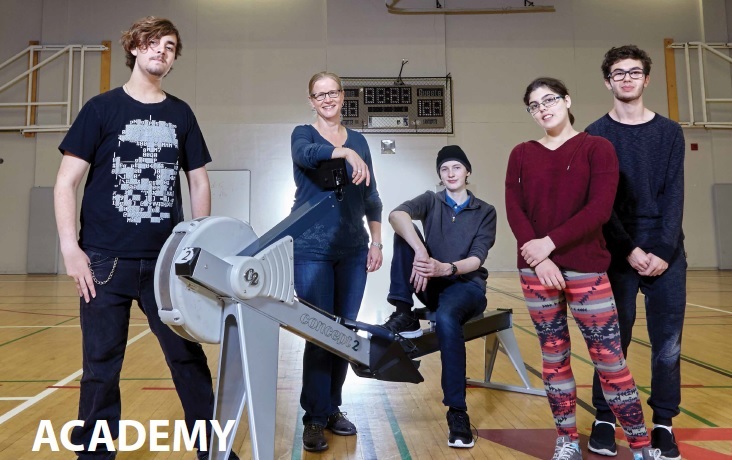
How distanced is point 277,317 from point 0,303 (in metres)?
5.72

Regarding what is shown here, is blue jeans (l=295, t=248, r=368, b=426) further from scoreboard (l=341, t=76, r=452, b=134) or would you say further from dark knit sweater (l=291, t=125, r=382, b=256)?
scoreboard (l=341, t=76, r=452, b=134)

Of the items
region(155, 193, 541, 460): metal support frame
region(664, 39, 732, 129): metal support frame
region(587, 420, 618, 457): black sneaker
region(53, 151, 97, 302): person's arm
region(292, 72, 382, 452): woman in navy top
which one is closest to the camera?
region(155, 193, 541, 460): metal support frame

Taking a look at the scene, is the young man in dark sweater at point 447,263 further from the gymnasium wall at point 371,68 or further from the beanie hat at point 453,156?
the gymnasium wall at point 371,68

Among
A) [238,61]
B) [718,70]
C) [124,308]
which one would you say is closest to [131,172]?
[124,308]

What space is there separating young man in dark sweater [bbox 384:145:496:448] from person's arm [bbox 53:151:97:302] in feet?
3.48

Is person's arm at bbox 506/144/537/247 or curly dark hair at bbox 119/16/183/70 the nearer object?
curly dark hair at bbox 119/16/183/70

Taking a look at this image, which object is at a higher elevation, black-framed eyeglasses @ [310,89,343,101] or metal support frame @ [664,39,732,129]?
metal support frame @ [664,39,732,129]

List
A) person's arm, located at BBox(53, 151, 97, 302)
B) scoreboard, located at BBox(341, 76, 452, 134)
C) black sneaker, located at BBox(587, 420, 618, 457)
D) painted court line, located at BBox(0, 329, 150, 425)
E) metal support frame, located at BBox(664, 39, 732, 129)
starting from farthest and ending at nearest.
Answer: metal support frame, located at BBox(664, 39, 732, 129) < scoreboard, located at BBox(341, 76, 452, 134) < painted court line, located at BBox(0, 329, 150, 425) < black sneaker, located at BBox(587, 420, 618, 457) < person's arm, located at BBox(53, 151, 97, 302)

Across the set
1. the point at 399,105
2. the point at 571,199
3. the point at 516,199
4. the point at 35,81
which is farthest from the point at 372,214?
the point at 35,81

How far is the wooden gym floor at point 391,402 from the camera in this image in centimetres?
181

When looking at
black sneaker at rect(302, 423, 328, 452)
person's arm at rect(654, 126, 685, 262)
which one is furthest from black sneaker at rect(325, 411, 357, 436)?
person's arm at rect(654, 126, 685, 262)

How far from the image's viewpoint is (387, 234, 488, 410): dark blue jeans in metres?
1.90

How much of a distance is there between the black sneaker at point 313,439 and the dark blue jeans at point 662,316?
3.70 feet

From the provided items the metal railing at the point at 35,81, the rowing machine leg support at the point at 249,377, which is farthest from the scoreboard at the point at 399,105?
the rowing machine leg support at the point at 249,377
